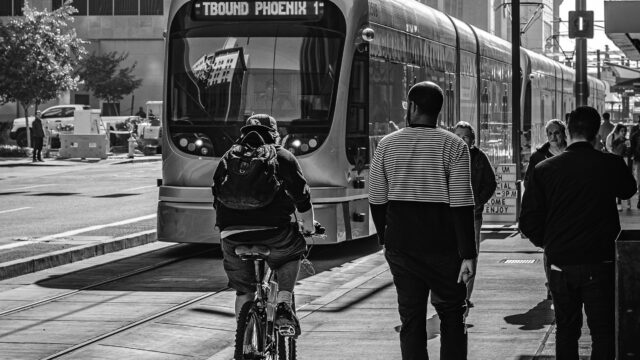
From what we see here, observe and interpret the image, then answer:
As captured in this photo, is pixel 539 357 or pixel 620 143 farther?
pixel 620 143

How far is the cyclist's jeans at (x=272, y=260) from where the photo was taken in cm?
778

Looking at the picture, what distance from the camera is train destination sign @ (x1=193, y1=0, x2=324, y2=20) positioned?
613 inches

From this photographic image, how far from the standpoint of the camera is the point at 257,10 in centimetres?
1563

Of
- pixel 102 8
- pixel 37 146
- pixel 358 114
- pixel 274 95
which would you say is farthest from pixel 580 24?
pixel 102 8

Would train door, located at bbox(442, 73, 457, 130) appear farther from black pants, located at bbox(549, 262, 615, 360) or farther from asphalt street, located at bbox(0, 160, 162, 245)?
black pants, located at bbox(549, 262, 615, 360)

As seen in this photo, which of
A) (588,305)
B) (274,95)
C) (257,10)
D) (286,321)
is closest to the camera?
(588,305)

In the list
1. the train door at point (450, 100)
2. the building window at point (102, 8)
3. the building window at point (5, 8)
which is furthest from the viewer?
the building window at point (102, 8)

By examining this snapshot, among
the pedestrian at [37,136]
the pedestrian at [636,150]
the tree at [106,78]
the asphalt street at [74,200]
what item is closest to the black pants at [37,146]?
the pedestrian at [37,136]

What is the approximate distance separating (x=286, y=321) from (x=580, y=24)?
80.1ft

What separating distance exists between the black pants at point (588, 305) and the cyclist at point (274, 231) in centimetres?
161

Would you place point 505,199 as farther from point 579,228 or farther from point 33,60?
point 33,60

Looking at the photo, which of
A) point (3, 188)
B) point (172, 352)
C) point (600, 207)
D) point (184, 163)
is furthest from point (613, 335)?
point (3, 188)

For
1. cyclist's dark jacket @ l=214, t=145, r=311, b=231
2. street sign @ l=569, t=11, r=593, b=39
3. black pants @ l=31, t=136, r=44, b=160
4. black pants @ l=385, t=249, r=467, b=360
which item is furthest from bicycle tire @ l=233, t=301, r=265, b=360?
black pants @ l=31, t=136, r=44, b=160

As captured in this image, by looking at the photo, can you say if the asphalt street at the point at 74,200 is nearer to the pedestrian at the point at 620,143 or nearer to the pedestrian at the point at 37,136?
the pedestrian at the point at 37,136
